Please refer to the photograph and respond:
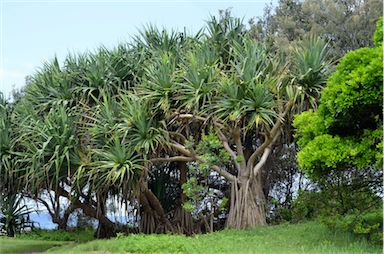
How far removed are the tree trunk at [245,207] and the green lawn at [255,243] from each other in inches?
33.1

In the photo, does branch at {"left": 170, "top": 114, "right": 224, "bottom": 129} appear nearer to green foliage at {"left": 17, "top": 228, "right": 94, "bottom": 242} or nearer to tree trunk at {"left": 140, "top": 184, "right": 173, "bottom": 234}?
tree trunk at {"left": 140, "top": 184, "right": 173, "bottom": 234}

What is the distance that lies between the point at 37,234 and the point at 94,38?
225 inches

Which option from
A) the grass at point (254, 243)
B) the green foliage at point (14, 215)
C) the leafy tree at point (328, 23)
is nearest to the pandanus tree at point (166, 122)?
the green foliage at point (14, 215)

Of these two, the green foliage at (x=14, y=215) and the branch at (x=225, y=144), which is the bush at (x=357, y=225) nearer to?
the branch at (x=225, y=144)

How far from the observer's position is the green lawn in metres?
7.60

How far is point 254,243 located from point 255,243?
0.02 m

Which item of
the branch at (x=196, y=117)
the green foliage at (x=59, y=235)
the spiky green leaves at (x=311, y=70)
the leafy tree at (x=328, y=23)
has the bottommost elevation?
the green foliage at (x=59, y=235)

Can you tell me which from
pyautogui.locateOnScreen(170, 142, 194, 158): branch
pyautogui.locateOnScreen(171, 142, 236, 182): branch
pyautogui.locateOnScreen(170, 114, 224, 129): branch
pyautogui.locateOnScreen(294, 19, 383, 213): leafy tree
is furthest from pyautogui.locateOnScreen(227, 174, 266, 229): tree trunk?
pyautogui.locateOnScreen(294, 19, 383, 213): leafy tree

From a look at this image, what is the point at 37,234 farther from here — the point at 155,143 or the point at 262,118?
the point at 262,118

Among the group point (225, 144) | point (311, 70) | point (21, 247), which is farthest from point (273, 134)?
point (21, 247)

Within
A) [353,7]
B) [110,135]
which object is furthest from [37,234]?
[353,7]

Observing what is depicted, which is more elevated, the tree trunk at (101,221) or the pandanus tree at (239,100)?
the pandanus tree at (239,100)

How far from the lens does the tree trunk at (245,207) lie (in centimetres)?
1087

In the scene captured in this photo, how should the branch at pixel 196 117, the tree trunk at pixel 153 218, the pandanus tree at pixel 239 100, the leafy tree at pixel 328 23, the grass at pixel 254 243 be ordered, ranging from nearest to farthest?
1. the grass at pixel 254 243
2. the pandanus tree at pixel 239 100
3. the branch at pixel 196 117
4. the tree trunk at pixel 153 218
5. the leafy tree at pixel 328 23
